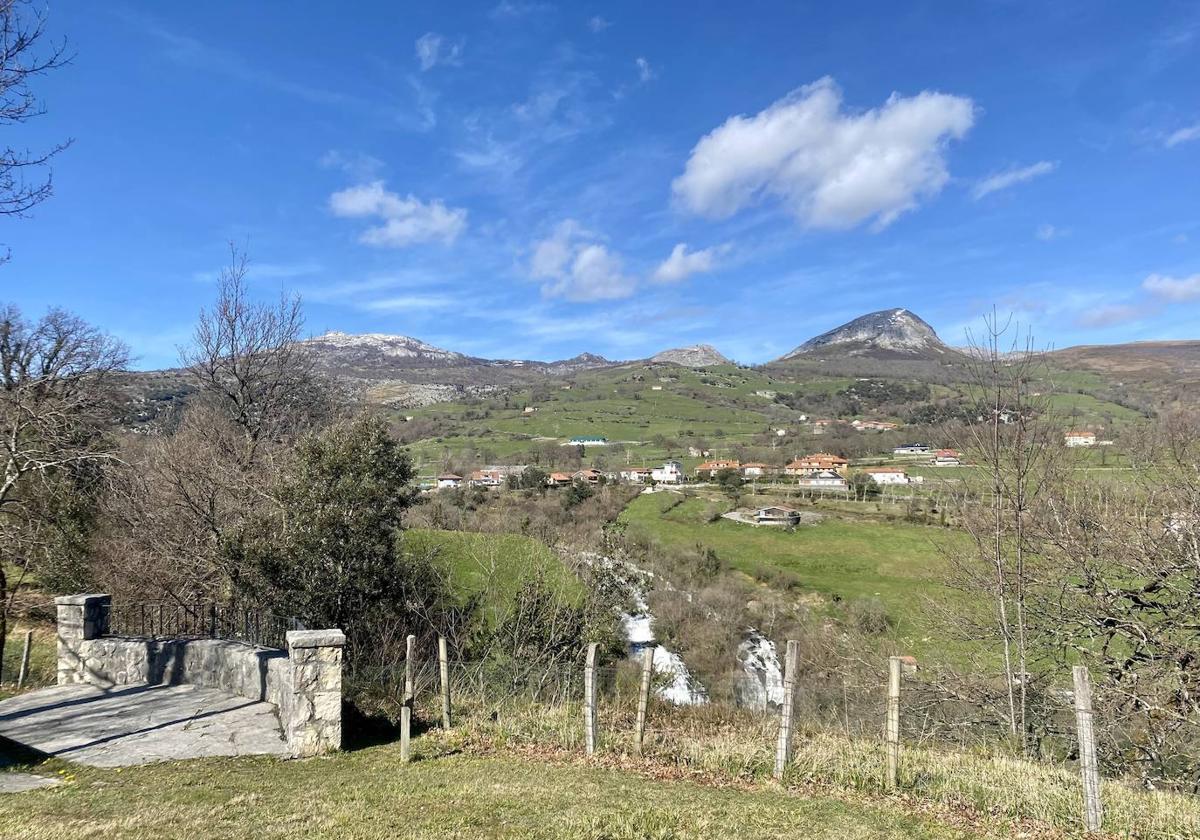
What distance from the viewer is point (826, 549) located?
165 ft

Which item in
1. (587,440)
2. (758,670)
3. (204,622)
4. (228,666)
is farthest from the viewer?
(587,440)

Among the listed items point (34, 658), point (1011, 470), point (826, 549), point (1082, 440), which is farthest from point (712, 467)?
point (34, 658)

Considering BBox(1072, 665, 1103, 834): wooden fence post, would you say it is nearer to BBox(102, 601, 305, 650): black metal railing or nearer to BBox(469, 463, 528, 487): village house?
BBox(102, 601, 305, 650): black metal railing

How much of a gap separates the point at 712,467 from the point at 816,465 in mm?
12031

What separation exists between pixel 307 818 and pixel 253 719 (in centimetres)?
360

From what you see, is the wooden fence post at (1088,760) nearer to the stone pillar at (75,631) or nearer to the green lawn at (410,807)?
the green lawn at (410,807)

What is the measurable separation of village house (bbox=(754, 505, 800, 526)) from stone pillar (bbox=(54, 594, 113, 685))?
5168 centimetres

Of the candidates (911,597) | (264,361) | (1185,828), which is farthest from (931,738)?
(911,597)

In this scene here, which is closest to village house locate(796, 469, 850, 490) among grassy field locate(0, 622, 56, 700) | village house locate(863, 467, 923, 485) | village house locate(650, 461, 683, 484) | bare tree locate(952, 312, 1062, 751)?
village house locate(863, 467, 923, 485)

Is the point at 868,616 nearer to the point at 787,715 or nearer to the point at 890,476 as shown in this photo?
the point at 787,715

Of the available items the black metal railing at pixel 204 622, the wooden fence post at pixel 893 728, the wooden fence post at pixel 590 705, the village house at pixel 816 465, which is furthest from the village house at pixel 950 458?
the village house at pixel 816 465

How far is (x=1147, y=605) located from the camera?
439 inches

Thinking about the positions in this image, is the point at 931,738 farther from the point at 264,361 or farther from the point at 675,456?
the point at 675,456

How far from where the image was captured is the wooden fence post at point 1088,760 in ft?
17.8
